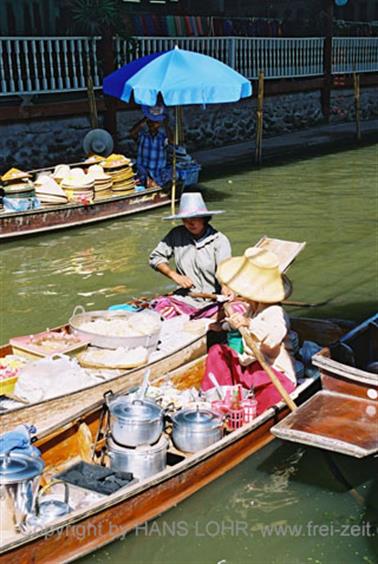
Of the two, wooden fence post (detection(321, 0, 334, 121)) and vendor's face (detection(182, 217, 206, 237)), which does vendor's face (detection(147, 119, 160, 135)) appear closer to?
vendor's face (detection(182, 217, 206, 237))

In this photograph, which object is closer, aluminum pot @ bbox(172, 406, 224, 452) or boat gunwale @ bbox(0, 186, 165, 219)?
aluminum pot @ bbox(172, 406, 224, 452)

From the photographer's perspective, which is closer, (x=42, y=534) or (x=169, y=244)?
(x=42, y=534)

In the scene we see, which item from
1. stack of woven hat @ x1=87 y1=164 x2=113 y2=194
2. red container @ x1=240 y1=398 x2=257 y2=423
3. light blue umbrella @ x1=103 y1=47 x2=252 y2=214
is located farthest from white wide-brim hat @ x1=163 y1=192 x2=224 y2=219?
stack of woven hat @ x1=87 y1=164 x2=113 y2=194

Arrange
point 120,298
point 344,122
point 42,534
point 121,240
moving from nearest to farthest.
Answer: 1. point 42,534
2. point 120,298
3. point 121,240
4. point 344,122

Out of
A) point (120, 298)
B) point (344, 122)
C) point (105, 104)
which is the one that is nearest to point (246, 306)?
point (120, 298)

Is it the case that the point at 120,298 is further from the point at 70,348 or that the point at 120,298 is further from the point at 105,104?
the point at 105,104

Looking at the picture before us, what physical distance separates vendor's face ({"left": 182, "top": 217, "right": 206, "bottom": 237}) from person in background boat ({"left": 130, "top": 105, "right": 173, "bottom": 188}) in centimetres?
650

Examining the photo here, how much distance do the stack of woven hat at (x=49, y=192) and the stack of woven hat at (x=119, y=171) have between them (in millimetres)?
1047

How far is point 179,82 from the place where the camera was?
12.1m

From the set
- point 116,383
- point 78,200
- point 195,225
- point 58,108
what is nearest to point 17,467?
point 116,383

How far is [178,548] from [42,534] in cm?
100

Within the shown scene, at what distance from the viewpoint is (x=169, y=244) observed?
7.42m

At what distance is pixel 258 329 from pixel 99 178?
7.53 meters

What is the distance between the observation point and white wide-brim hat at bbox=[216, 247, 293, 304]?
19.6 feet
